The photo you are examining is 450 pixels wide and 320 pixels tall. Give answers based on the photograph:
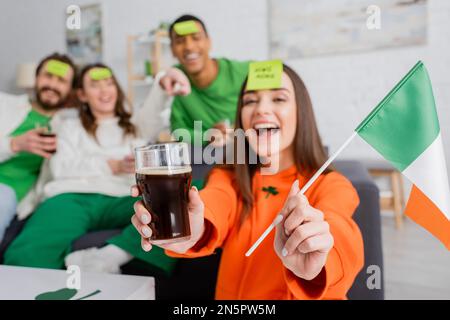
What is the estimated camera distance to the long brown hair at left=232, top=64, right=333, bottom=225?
869mm

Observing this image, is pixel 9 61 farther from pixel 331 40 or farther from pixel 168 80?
pixel 168 80

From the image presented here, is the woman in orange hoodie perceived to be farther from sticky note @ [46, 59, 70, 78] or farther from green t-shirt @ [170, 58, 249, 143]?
sticky note @ [46, 59, 70, 78]

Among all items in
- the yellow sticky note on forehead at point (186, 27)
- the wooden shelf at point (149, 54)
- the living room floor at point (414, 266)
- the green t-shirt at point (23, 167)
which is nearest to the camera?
the yellow sticky note on forehead at point (186, 27)

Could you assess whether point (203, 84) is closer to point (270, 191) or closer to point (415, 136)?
point (270, 191)

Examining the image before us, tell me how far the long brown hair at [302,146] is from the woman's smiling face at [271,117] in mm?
15

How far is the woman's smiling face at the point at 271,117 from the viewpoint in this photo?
83 centimetres

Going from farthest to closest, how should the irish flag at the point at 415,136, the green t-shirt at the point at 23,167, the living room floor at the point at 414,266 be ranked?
the green t-shirt at the point at 23,167 < the living room floor at the point at 414,266 < the irish flag at the point at 415,136

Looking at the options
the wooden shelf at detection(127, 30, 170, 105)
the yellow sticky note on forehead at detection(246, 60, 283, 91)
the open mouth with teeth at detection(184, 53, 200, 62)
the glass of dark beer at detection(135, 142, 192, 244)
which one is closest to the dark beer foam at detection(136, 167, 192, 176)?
the glass of dark beer at detection(135, 142, 192, 244)

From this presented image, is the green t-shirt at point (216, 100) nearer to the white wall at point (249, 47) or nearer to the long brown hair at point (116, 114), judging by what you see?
the long brown hair at point (116, 114)

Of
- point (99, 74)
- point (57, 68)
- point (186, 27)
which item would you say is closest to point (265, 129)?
point (186, 27)

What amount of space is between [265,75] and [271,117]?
85 mm

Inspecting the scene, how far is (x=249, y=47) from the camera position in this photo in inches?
127

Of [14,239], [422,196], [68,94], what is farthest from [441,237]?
[68,94]

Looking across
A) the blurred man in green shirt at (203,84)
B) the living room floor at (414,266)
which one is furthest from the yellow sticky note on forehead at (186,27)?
the living room floor at (414,266)
